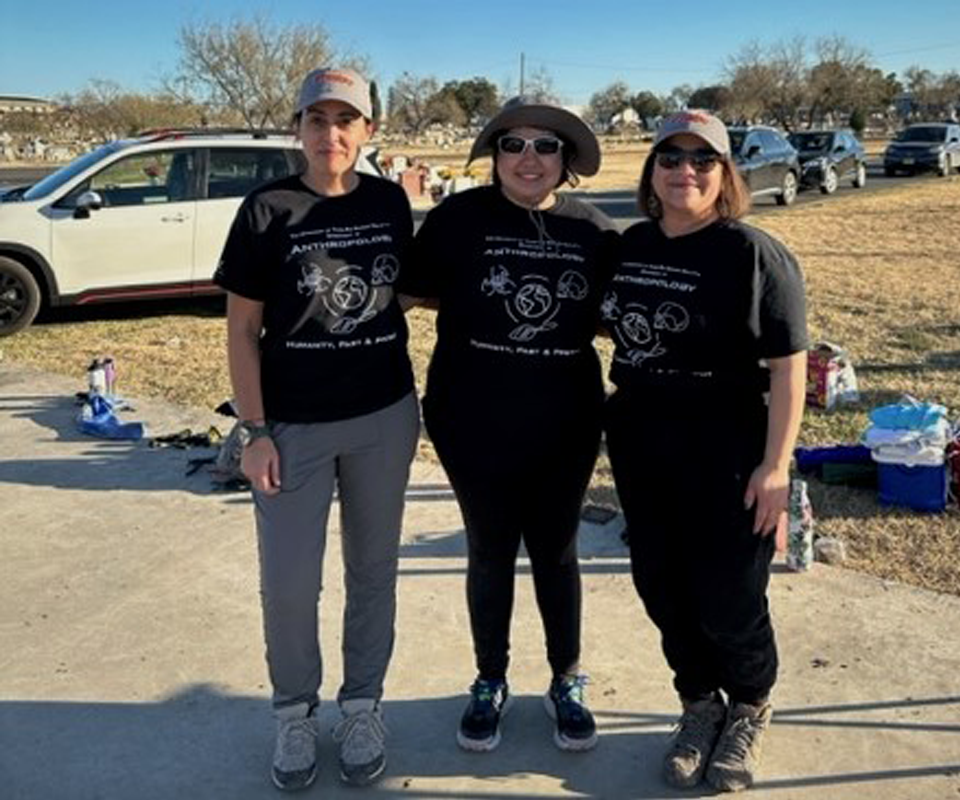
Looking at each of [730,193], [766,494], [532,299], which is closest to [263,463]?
[532,299]

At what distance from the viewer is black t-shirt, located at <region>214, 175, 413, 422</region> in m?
2.47

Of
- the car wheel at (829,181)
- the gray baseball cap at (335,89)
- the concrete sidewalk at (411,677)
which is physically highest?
the car wheel at (829,181)

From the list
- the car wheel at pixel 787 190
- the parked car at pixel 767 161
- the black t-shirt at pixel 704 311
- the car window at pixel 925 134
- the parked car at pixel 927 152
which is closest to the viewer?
the black t-shirt at pixel 704 311

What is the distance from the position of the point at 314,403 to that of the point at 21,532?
277cm

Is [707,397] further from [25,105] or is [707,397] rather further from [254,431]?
[25,105]

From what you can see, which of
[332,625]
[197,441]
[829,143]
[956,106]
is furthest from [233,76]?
[956,106]

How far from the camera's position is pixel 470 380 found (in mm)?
2676

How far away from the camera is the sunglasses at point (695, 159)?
2494 mm

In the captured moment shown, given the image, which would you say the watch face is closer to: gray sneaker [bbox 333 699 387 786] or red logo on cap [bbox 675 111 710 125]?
gray sneaker [bbox 333 699 387 786]

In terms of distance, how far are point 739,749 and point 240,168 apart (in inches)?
328

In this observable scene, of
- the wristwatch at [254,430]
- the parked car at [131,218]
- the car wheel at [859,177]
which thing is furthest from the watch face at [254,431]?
the car wheel at [859,177]

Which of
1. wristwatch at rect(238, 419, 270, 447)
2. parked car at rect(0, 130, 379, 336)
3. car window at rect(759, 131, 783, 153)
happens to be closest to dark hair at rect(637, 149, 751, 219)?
wristwatch at rect(238, 419, 270, 447)

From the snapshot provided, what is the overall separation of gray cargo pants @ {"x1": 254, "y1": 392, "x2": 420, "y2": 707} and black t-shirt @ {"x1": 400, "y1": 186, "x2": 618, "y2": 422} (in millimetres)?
246

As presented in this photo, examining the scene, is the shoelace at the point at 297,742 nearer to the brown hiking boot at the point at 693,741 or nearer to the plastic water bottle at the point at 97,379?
the brown hiking boot at the point at 693,741
